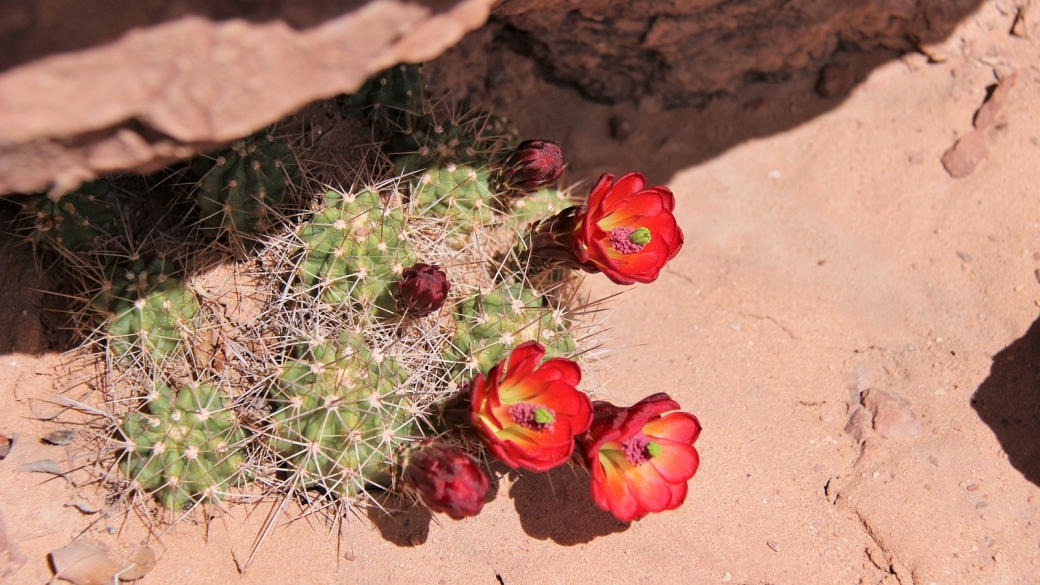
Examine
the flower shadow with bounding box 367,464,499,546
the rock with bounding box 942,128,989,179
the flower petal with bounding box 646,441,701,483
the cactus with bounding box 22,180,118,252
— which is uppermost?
the cactus with bounding box 22,180,118,252

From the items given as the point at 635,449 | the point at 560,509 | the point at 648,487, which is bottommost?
the point at 560,509

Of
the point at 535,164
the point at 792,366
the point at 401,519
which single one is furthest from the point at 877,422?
the point at 401,519

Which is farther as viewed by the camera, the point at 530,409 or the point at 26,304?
the point at 26,304

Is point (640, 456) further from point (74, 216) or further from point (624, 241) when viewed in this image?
point (74, 216)

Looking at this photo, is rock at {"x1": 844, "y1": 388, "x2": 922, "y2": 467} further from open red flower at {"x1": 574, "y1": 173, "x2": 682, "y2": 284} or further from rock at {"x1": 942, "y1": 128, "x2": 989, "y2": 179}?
rock at {"x1": 942, "y1": 128, "x2": 989, "y2": 179}

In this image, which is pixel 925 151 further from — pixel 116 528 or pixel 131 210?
pixel 116 528

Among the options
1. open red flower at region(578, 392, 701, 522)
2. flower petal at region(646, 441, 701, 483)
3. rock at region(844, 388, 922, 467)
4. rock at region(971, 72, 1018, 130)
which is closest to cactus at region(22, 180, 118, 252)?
open red flower at region(578, 392, 701, 522)
